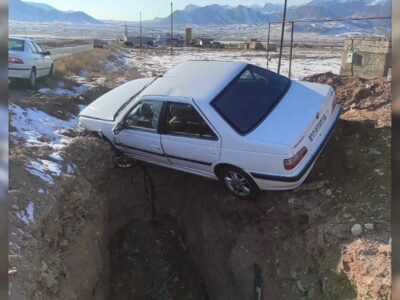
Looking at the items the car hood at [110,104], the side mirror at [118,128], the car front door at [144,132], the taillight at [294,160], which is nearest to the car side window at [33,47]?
the car hood at [110,104]

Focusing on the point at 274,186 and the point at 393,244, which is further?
the point at 274,186

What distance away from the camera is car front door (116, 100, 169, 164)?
592 cm

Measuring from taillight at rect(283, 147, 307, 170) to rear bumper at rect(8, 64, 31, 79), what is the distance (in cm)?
908

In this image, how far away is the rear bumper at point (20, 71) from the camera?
1141 cm

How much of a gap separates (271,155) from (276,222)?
1.23m

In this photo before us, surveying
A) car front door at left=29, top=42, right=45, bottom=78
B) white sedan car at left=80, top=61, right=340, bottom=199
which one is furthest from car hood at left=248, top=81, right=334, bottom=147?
car front door at left=29, top=42, right=45, bottom=78

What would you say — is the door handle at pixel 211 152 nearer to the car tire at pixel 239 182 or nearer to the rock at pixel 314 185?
the car tire at pixel 239 182

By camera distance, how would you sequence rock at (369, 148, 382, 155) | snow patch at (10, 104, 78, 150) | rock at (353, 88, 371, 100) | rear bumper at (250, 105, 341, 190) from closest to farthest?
rear bumper at (250, 105, 341, 190) < rock at (369, 148, 382, 155) < snow patch at (10, 104, 78, 150) < rock at (353, 88, 371, 100)

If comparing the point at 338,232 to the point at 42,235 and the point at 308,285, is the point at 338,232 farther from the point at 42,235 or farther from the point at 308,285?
the point at 42,235

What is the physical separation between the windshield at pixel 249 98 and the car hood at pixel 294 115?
0.10 metres

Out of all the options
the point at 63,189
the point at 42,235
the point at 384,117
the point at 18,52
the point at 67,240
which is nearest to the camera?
the point at 42,235

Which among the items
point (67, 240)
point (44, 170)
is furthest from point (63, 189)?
point (67, 240)

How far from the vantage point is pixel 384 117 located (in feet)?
21.8

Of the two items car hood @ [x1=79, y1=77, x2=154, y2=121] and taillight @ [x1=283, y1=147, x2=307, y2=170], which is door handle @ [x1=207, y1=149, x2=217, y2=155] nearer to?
taillight @ [x1=283, y1=147, x2=307, y2=170]
